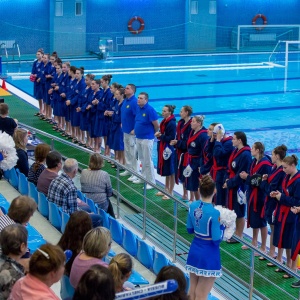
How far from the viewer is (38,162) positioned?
664 cm

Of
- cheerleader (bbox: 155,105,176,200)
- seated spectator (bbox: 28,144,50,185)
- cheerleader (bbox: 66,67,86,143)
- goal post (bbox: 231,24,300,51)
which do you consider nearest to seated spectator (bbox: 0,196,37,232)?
seated spectator (bbox: 28,144,50,185)

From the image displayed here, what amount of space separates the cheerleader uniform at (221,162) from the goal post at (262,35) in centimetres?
2316

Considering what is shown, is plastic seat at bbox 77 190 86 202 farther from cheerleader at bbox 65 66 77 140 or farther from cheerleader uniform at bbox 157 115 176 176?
cheerleader at bbox 65 66 77 140

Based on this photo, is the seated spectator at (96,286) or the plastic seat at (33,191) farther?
the plastic seat at (33,191)

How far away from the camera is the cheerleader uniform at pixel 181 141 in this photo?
814 cm

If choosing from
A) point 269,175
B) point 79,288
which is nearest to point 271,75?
point 269,175

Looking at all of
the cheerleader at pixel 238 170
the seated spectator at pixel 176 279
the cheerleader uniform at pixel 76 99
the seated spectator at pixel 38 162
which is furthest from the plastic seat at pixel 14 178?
the seated spectator at pixel 176 279

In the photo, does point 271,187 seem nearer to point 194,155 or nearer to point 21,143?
point 194,155

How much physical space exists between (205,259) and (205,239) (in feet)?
0.50

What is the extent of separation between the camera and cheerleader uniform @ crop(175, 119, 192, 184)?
8.14 meters

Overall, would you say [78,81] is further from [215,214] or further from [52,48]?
[52,48]

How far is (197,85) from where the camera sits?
19344 millimetres

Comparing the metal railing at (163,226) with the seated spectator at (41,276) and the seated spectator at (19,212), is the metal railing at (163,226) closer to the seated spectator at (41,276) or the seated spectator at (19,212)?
the seated spectator at (19,212)

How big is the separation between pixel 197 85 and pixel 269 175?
514 inches
